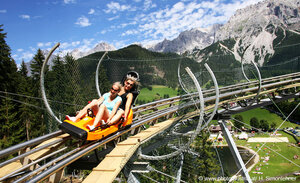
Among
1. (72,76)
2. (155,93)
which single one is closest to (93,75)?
(72,76)

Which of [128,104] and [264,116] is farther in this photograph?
[264,116]

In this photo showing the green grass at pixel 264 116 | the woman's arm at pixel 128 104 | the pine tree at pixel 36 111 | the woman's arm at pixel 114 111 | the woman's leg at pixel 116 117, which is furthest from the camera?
the green grass at pixel 264 116

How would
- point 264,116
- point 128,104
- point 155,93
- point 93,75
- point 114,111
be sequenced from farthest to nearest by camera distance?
1. point 264,116
2. point 155,93
3. point 93,75
4. point 128,104
5. point 114,111

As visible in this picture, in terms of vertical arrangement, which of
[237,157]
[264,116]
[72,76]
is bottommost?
[264,116]

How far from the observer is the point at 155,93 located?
24.0ft

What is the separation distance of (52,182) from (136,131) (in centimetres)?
260

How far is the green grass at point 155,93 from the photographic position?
690cm

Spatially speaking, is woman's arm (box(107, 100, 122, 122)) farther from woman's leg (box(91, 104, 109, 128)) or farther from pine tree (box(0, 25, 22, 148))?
pine tree (box(0, 25, 22, 148))

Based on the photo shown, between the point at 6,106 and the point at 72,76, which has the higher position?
the point at 72,76

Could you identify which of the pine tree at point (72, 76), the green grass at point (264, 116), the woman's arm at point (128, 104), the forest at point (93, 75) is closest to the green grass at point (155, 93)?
the forest at point (93, 75)

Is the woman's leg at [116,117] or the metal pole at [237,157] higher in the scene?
the woman's leg at [116,117]

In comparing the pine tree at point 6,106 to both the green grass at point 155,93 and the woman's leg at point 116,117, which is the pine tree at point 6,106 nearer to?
the green grass at point 155,93

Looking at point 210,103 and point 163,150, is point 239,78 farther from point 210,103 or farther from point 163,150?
point 163,150

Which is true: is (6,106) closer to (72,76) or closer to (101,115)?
(72,76)
